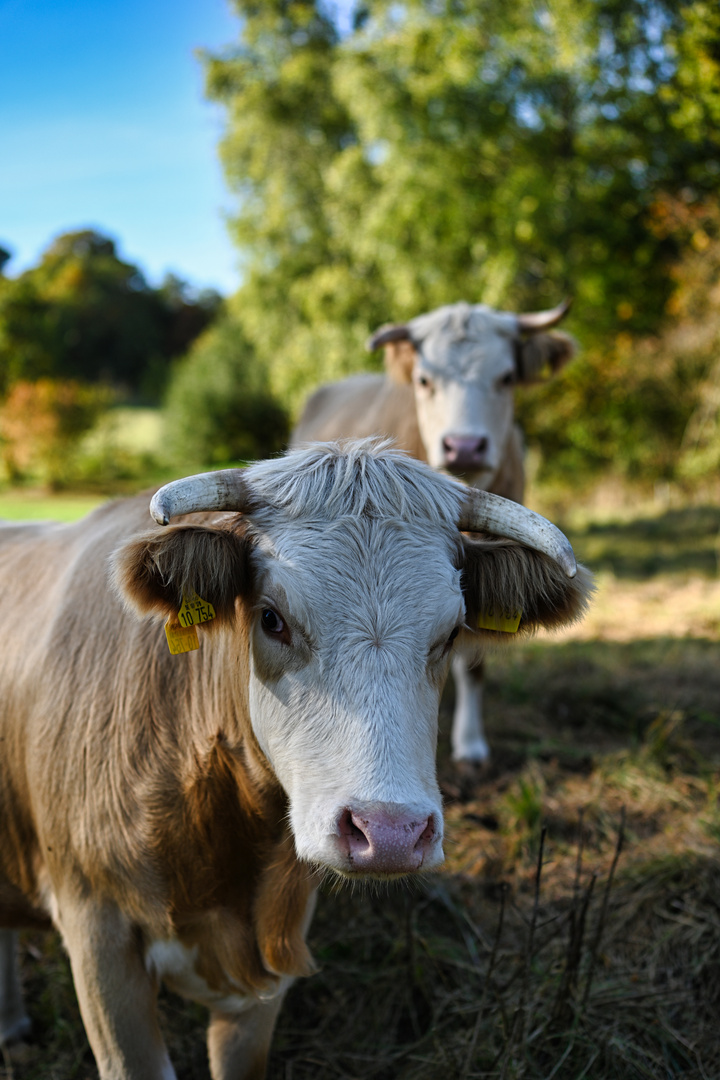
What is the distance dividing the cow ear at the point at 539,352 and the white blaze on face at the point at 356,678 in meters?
3.85

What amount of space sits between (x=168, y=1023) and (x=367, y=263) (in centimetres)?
2037

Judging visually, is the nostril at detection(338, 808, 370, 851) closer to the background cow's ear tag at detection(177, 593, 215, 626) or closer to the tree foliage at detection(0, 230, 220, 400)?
the background cow's ear tag at detection(177, 593, 215, 626)

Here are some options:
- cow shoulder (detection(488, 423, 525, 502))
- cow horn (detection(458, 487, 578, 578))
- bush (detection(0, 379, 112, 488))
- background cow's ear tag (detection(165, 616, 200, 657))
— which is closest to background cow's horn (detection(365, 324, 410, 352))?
cow shoulder (detection(488, 423, 525, 502))

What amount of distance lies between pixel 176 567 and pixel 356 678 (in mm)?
529

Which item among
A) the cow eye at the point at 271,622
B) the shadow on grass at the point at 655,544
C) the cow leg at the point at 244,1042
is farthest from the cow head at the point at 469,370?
the shadow on grass at the point at 655,544

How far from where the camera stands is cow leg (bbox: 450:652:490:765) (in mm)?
4398

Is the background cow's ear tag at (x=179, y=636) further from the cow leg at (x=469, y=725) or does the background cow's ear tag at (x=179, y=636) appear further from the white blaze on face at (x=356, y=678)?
the cow leg at (x=469, y=725)

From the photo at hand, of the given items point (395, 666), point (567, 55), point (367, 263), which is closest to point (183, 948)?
point (395, 666)

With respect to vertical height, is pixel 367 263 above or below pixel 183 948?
above

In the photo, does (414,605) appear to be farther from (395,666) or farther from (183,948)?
(183,948)

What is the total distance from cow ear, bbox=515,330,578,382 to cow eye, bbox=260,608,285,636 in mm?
4143

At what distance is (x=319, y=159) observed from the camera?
2400 cm

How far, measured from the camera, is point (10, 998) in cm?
272

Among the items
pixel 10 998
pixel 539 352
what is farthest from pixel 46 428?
pixel 10 998
